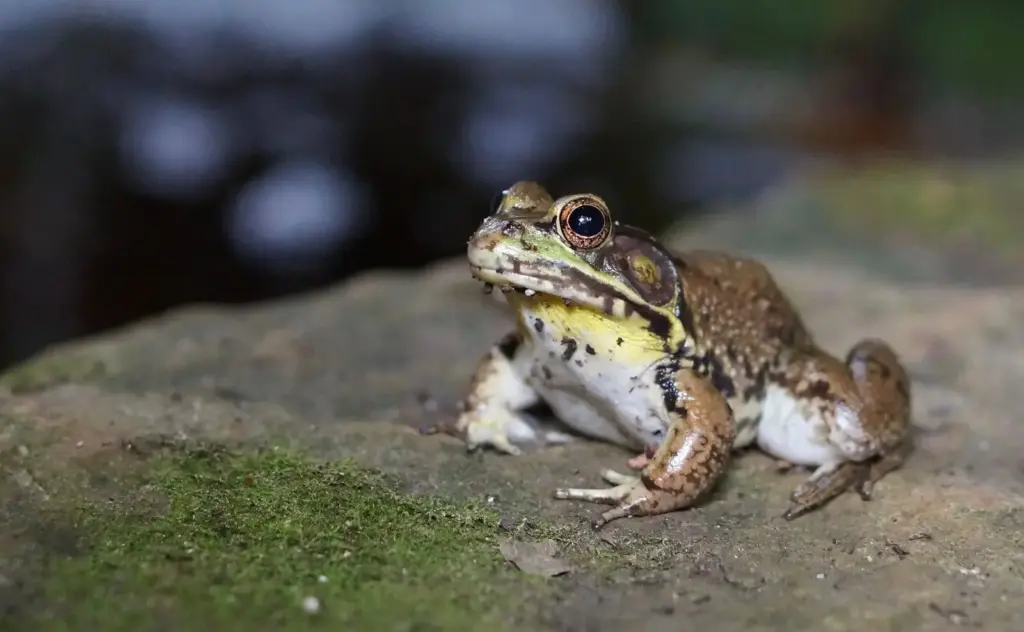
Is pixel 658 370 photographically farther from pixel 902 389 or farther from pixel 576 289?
pixel 902 389

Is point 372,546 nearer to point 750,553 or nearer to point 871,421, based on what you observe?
point 750,553

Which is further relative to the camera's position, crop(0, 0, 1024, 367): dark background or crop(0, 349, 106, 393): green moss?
crop(0, 0, 1024, 367): dark background

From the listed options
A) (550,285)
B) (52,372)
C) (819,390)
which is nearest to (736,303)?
(819,390)

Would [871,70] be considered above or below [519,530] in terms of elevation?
above

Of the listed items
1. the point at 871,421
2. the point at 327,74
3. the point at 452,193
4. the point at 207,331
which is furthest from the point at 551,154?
the point at 871,421

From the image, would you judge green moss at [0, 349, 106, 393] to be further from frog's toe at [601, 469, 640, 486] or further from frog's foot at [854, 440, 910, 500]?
frog's foot at [854, 440, 910, 500]

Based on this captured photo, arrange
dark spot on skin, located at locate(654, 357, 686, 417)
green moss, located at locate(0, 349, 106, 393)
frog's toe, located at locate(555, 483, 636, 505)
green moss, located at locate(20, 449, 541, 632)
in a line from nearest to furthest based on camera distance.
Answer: green moss, located at locate(20, 449, 541, 632) → frog's toe, located at locate(555, 483, 636, 505) → dark spot on skin, located at locate(654, 357, 686, 417) → green moss, located at locate(0, 349, 106, 393)

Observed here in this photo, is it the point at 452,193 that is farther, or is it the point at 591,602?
the point at 452,193

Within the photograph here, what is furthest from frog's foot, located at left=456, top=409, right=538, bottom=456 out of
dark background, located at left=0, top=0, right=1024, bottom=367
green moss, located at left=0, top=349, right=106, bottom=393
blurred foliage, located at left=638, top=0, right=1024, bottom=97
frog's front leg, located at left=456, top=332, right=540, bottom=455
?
blurred foliage, located at left=638, top=0, right=1024, bottom=97
